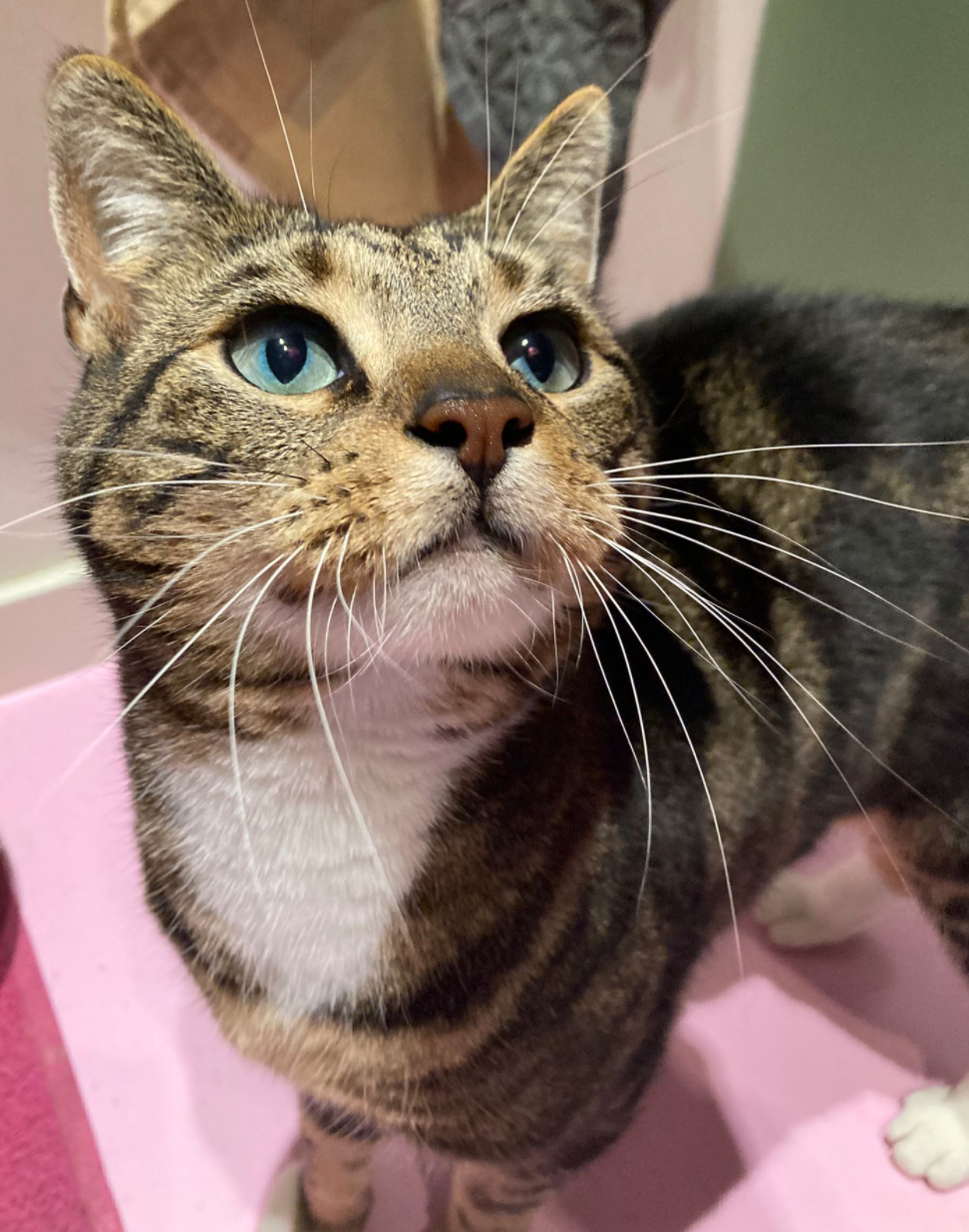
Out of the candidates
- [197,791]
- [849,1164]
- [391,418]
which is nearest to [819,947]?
[849,1164]

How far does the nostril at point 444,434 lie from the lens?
43cm

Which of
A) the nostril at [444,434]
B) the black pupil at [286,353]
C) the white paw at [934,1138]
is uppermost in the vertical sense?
the black pupil at [286,353]

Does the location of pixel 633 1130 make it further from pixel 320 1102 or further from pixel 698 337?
pixel 698 337

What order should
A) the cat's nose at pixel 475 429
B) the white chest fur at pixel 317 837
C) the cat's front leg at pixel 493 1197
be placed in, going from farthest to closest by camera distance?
the cat's front leg at pixel 493 1197 < the white chest fur at pixel 317 837 < the cat's nose at pixel 475 429

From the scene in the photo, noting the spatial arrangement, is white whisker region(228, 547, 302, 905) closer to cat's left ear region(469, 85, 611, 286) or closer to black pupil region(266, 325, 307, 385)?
black pupil region(266, 325, 307, 385)

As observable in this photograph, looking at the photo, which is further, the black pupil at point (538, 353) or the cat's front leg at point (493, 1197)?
the cat's front leg at point (493, 1197)

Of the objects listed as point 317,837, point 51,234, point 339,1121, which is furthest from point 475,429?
point 51,234

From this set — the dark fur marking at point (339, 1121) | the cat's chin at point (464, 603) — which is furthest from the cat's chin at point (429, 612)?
the dark fur marking at point (339, 1121)

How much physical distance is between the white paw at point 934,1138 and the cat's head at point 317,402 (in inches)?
33.1

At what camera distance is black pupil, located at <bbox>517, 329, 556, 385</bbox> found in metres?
0.59

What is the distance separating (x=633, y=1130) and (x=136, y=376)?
92 centimetres

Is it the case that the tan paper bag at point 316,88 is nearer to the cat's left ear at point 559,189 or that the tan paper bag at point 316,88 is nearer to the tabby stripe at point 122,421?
the cat's left ear at point 559,189

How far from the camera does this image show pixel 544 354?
603 millimetres

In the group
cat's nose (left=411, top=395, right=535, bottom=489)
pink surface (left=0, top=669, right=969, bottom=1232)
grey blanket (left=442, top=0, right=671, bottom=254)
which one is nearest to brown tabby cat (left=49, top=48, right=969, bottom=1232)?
cat's nose (left=411, top=395, right=535, bottom=489)
